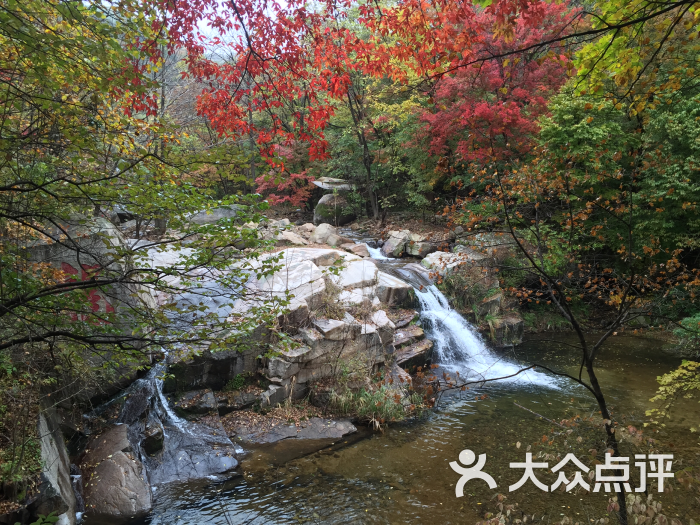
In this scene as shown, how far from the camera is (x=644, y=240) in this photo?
424 inches

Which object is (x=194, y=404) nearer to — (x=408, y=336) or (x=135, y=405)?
(x=135, y=405)

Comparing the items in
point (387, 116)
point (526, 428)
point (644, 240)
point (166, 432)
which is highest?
point (387, 116)

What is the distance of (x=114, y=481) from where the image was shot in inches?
200

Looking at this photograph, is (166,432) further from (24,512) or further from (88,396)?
(24,512)

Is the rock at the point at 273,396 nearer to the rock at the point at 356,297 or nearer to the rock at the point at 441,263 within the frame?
the rock at the point at 356,297

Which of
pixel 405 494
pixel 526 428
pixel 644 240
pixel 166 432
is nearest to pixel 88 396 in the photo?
pixel 166 432

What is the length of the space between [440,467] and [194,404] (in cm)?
416

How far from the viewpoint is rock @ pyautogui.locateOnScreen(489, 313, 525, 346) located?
11.6 meters

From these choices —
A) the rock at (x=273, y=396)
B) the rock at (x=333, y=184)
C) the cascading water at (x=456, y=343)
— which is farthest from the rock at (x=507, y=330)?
the rock at (x=333, y=184)

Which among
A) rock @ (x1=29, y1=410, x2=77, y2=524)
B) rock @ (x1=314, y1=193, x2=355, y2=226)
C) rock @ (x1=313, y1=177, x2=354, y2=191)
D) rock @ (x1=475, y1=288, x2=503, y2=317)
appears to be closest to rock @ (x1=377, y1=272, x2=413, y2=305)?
rock @ (x1=475, y1=288, x2=503, y2=317)

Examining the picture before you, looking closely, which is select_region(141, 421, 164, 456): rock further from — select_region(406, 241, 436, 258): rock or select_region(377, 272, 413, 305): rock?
select_region(406, 241, 436, 258): rock

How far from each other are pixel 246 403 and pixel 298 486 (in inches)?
86.1

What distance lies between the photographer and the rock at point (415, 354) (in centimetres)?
914

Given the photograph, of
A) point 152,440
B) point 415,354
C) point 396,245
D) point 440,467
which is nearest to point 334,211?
point 396,245
